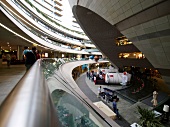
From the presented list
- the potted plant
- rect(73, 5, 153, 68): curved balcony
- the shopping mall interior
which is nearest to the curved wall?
the shopping mall interior

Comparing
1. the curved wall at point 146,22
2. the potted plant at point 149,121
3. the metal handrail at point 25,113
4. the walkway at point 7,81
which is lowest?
the potted plant at point 149,121

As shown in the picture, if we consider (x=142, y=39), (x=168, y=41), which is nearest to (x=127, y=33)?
(x=142, y=39)

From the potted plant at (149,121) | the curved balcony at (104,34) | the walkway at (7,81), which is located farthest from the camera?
the curved balcony at (104,34)

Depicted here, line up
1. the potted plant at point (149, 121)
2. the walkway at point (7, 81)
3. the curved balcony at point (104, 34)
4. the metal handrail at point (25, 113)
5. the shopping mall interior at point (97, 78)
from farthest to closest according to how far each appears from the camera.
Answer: the curved balcony at point (104, 34)
the potted plant at point (149, 121)
the walkway at point (7, 81)
the shopping mall interior at point (97, 78)
the metal handrail at point (25, 113)

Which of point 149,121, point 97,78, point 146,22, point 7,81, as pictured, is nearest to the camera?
point 7,81

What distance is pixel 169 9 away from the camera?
8.41 metres

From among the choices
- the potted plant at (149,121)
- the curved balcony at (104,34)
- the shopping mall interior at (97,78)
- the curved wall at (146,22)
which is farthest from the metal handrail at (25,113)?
the curved balcony at (104,34)

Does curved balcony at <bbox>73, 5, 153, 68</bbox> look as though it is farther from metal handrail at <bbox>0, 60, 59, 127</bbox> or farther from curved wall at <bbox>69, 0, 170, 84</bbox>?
metal handrail at <bbox>0, 60, 59, 127</bbox>

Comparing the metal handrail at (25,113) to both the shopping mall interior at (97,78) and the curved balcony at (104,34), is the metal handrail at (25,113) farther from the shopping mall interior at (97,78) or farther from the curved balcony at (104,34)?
the curved balcony at (104,34)

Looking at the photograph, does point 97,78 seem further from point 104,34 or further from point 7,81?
point 7,81

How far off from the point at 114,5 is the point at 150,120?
9.32 m

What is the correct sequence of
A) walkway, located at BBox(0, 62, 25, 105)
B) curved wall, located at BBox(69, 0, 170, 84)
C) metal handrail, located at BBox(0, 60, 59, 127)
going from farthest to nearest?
curved wall, located at BBox(69, 0, 170, 84) → walkway, located at BBox(0, 62, 25, 105) → metal handrail, located at BBox(0, 60, 59, 127)

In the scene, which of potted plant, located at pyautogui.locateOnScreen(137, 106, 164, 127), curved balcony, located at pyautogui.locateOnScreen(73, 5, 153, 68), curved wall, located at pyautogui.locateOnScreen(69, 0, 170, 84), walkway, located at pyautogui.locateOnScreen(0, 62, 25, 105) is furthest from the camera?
curved balcony, located at pyautogui.locateOnScreen(73, 5, 153, 68)

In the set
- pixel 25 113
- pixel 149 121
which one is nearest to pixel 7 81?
pixel 25 113
